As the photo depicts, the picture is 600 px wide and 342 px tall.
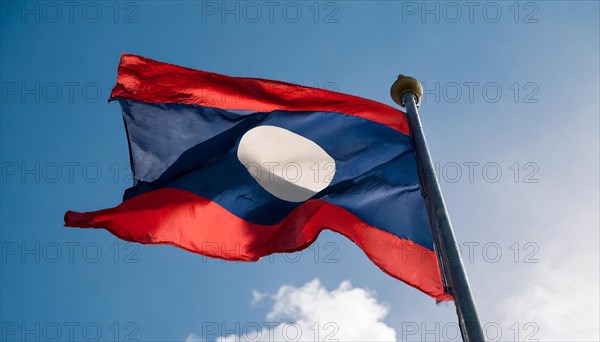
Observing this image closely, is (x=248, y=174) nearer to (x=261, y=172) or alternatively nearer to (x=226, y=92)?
(x=261, y=172)

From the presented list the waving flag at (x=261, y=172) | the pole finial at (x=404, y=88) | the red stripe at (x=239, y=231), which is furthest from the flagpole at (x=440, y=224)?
the red stripe at (x=239, y=231)

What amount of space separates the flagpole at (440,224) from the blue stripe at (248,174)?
42 cm

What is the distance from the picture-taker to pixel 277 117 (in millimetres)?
8578

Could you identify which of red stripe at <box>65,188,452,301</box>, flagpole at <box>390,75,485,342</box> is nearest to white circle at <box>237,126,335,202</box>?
red stripe at <box>65,188,452,301</box>

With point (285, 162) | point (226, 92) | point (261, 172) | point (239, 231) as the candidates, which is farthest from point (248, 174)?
point (226, 92)

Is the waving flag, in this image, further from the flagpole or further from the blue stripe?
the flagpole

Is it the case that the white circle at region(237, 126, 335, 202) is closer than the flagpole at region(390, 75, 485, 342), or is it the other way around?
the flagpole at region(390, 75, 485, 342)

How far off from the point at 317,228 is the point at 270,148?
149 cm

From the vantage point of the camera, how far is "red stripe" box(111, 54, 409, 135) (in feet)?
28.0

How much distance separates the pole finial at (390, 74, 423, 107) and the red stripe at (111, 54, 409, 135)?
0.77ft

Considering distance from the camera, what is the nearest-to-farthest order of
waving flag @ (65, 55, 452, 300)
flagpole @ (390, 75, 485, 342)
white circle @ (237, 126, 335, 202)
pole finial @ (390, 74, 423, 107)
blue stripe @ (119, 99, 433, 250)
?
flagpole @ (390, 75, 485, 342) < waving flag @ (65, 55, 452, 300) < blue stripe @ (119, 99, 433, 250) < white circle @ (237, 126, 335, 202) < pole finial @ (390, 74, 423, 107)

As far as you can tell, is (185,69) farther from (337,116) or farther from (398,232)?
(398,232)

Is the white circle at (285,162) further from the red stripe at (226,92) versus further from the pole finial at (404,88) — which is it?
the pole finial at (404,88)

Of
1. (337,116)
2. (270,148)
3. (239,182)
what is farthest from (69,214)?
(337,116)
